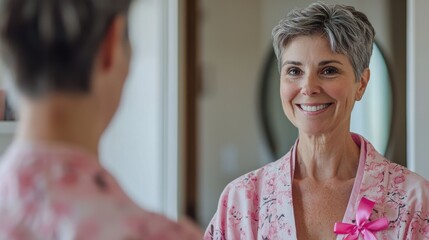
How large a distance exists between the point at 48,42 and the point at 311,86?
34.1 inches

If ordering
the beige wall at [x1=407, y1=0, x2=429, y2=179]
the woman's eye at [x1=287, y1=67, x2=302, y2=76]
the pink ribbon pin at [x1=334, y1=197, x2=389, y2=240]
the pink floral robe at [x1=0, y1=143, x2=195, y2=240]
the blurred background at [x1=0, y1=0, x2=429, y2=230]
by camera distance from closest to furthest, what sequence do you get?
the pink floral robe at [x1=0, y1=143, x2=195, y2=240]
the pink ribbon pin at [x1=334, y1=197, x2=389, y2=240]
the woman's eye at [x1=287, y1=67, x2=302, y2=76]
the beige wall at [x1=407, y1=0, x2=429, y2=179]
the blurred background at [x1=0, y1=0, x2=429, y2=230]

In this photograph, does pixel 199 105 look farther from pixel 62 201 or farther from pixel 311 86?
pixel 62 201

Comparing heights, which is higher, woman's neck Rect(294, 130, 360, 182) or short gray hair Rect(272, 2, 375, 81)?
short gray hair Rect(272, 2, 375, 81)

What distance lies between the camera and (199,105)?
7.27 feet

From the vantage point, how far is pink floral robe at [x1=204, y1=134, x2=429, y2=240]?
4.11 feet

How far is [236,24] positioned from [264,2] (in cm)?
14

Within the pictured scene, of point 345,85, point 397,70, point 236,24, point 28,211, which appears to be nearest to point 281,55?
point 345,85

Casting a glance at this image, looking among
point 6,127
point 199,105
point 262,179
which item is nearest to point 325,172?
point 262,179

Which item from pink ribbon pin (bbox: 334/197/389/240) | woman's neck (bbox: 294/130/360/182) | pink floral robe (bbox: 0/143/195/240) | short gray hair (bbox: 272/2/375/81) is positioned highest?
short gray hair (bbox: 272/2/375/81)

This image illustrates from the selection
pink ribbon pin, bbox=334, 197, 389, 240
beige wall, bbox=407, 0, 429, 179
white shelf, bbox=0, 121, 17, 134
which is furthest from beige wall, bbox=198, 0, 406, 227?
white shelf, bbox=0, 121, 17, 134

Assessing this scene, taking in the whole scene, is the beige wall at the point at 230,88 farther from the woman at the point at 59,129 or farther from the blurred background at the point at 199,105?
the woman at the point at 59,129

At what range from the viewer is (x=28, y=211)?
1.74ft

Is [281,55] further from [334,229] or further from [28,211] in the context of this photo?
[28,211]

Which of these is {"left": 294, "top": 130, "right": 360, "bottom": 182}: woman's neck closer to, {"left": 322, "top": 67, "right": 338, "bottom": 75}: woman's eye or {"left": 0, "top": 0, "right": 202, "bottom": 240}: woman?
{"left": 322, "top": 67, "right": 338, "bottom": 75}: woman's eye
